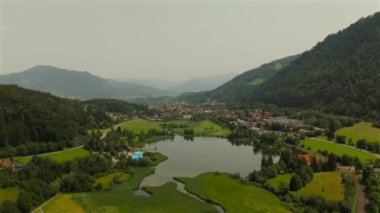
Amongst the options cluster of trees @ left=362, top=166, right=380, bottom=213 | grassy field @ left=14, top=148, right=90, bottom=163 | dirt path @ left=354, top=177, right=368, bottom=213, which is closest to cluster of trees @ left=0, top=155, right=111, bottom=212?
grassy field @ left=14, top=148, right=90, bottom=163

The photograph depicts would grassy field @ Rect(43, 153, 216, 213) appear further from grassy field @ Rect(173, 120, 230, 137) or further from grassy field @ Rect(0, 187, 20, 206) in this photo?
grassy field @ Rect(173, 120, 230, 137)

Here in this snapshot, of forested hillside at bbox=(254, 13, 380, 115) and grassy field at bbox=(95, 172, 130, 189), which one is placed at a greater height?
forested hillside at bbox=(254, 13, 380, 115)

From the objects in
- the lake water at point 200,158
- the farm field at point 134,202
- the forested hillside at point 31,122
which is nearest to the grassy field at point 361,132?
the lake water at point 200,158

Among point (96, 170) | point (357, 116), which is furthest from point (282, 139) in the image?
point (96, 170)

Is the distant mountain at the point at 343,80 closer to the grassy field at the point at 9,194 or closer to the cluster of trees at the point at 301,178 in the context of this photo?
the cluster of trees at the point at 301,178

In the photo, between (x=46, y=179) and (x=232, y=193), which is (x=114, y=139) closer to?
(x=46, y=179)

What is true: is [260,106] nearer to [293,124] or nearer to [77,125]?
[293,124]
